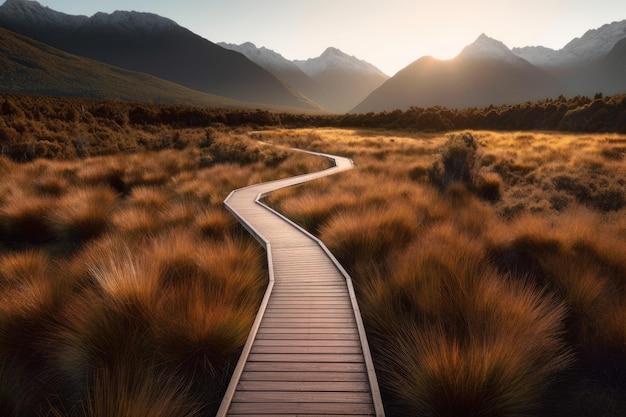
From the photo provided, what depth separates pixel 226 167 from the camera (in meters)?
18.0

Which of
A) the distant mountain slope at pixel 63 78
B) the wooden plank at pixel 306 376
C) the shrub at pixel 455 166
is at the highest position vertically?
the distant mountain slope at pixel 63 78

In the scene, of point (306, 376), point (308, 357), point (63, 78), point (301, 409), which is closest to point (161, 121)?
point (308, 357)

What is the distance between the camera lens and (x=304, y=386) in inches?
138

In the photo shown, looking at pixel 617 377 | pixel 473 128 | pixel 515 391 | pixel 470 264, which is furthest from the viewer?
pixel 473 128

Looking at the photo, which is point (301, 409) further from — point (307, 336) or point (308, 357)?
point (307, 336)

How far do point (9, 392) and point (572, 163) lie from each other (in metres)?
19.4

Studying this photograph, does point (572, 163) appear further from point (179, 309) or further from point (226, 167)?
point (179, 309)

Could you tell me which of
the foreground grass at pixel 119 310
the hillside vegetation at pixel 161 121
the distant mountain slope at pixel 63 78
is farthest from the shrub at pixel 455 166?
the distant mountain slope at pixel 63 78

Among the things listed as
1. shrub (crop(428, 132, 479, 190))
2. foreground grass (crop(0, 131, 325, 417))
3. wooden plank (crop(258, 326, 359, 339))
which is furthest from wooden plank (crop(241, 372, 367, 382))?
shrub (crop(428, 132, 479, 190))

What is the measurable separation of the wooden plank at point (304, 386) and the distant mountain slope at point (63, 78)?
83200 millimetres

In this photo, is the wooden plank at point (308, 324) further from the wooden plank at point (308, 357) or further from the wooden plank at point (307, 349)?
the wooden plank at point (308, 357)

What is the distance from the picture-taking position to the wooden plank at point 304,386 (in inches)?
136

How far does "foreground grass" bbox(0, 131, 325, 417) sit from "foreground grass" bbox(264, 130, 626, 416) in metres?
1.98

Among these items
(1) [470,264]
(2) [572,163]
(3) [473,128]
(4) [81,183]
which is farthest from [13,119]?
(3) [473,128]
